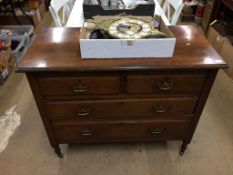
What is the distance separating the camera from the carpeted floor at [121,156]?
1.38 metres

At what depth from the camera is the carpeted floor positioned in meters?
1.38

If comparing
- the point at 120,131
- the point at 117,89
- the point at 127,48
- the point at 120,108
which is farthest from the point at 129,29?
the point at 120,131

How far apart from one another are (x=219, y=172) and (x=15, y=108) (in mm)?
1657

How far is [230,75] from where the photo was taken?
7.06ft

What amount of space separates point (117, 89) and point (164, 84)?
0.24 metres

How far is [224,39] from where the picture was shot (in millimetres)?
2186

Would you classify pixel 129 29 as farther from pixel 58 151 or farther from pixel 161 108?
pixel 58 151

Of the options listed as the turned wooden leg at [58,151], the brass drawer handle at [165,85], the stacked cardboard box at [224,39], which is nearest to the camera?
the brass drawer handle at [165,85]

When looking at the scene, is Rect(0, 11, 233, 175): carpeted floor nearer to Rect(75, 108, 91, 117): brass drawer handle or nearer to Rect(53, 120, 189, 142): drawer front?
Rect(53, 120, 189, 142): drawer front

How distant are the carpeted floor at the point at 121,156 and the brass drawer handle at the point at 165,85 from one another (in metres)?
0.63

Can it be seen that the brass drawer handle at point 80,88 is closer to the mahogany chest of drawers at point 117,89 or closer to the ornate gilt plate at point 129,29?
the mahogany chest of drawers at point 117,89

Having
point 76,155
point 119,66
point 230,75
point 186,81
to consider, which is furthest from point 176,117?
point 230,75

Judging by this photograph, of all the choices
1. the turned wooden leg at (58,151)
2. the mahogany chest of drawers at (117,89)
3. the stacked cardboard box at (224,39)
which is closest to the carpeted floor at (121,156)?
the turned wooden leg at (58,151)

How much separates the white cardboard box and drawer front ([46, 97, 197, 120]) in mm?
253
